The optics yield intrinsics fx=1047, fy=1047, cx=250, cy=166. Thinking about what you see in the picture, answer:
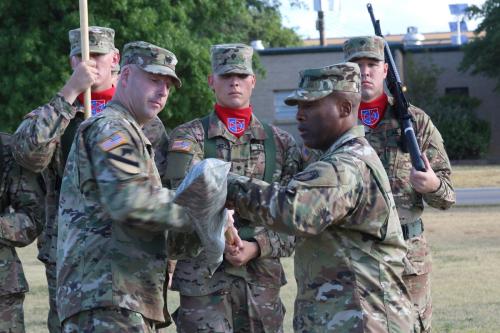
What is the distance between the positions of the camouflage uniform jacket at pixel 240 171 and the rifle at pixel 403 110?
743 millimetres

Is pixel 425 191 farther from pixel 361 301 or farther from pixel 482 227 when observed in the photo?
pixel 482 227

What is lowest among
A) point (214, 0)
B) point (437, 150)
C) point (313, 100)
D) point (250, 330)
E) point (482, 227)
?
point (482, 227)

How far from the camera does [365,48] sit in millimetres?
7203

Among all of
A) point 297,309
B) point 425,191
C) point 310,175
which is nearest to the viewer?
point 310,175

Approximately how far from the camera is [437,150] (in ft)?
23.9

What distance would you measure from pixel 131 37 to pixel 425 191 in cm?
2353

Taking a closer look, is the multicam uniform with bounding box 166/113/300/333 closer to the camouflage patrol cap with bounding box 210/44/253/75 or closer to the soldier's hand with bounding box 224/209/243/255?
the camouflage patrol cap with bounding box 210/44/253/75

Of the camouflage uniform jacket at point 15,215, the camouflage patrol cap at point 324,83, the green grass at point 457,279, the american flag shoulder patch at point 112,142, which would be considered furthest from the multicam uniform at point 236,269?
the green grass at point 457,279

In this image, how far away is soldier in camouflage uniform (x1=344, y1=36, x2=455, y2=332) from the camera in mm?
7020

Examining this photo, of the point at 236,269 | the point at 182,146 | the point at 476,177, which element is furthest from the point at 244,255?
the point at 476,177

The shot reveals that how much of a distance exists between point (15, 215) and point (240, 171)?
1.46 m

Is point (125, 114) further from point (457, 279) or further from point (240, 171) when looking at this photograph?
point (457, 279)

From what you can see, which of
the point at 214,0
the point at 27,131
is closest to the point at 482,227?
the point at 27,131

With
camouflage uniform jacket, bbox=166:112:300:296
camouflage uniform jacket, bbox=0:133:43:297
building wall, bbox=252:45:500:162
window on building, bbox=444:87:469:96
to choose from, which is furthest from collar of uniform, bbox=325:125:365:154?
window on building, bbox=444:87:469:96
